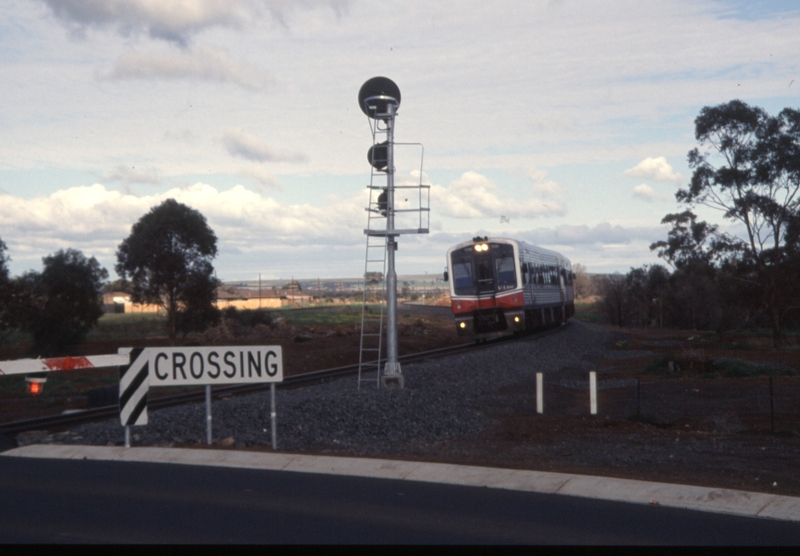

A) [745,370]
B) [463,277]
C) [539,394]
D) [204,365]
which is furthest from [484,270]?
[204,365]

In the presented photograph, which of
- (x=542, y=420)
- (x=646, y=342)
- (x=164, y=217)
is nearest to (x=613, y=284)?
(x=646, y=342)

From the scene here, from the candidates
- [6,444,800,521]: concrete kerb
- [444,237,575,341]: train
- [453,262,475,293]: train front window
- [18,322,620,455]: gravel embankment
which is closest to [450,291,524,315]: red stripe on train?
[444,237,575,341]: train

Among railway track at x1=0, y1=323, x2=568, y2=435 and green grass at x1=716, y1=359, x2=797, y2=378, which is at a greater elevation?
railway track at x1=0, y1=323, x2=568, y2=435

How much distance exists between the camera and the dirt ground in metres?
9.68

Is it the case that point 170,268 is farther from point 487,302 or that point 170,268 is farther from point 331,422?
point 331,422

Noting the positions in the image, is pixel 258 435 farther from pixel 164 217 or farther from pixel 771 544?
pixel 164 217

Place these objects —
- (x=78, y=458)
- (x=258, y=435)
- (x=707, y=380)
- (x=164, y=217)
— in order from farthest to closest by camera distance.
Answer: (x=164, y=217)
(x=707, y=380)
(x=258, y=435)
(x=78, y=458)

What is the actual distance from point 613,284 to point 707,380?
183ft

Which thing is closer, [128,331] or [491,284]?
[491,284]

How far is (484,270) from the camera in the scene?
97.0 feet

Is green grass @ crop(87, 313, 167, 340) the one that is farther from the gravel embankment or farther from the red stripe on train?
the gravel embankment

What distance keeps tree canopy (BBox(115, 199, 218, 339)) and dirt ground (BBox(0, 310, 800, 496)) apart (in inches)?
368

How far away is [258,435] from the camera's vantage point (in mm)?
11859

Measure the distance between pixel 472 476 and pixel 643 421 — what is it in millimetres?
6795
